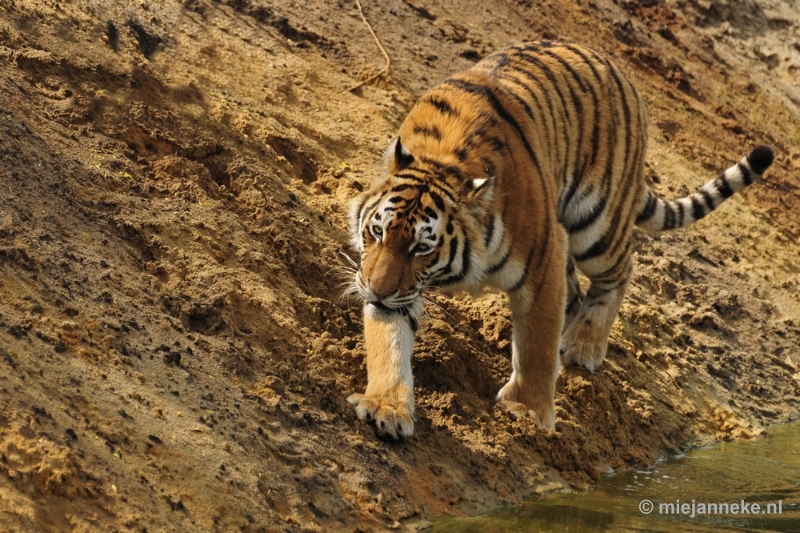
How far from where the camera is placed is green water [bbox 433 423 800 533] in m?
4.52

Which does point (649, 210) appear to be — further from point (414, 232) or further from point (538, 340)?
point (414, 232)

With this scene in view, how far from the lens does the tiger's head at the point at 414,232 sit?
500 centimetres

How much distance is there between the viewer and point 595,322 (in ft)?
22.1

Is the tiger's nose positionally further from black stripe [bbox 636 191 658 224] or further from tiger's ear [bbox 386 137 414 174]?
black stripe [bbox 636 191 658 224]

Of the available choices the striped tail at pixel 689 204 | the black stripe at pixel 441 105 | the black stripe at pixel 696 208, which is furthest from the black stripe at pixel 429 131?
the black stripe at pixel 696 208

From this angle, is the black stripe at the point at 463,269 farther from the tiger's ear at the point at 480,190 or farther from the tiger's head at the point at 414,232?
the tiger's ear at the point at 480,190

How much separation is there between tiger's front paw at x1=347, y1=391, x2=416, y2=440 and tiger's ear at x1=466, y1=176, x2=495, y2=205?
3.26 feet

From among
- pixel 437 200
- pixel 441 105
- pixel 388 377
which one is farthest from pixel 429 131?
pixel 388 377

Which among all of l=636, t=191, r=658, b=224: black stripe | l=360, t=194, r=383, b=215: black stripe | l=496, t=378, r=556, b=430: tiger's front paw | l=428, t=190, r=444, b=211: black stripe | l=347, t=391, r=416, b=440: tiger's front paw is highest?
l=428, t=190, r=444, b=211: black stripe

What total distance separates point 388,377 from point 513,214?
1077mm

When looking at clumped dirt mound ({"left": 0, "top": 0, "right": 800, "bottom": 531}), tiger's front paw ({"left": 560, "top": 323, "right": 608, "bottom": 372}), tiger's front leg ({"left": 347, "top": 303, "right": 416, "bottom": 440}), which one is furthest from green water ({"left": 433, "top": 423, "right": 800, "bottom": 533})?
tiger's front paw ({"left": 560, "top": 323, "right": 608, "bottom": 372})

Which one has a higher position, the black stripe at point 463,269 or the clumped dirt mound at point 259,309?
the black stripe at point 463,269

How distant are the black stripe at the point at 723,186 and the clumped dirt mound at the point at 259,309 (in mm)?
1100

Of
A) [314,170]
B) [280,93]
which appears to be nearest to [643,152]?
[314,170]
